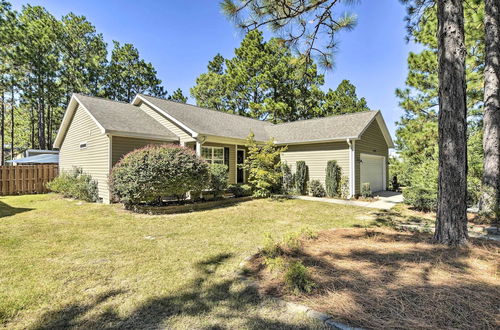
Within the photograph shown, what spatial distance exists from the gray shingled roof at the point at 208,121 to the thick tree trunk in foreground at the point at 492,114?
9910mm

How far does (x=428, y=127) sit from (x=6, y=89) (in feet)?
110

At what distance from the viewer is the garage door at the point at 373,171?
13.4 metres

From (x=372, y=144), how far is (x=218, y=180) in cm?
926

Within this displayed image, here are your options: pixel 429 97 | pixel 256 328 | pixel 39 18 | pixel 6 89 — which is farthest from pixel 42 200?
pixel 39 18

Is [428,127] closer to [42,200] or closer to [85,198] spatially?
[85,198]

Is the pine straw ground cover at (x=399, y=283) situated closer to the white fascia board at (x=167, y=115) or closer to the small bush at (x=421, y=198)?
the small bush at (x=421, y=198)

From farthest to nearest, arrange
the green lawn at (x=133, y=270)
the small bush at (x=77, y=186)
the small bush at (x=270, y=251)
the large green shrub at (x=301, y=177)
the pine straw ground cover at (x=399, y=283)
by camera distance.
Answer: the large green shrub at (x=301, y=177) → the small bush at (x=77, y=186) → the small bush at (x=270, y=251) → the green lawn at (x=133, y=270) → the pine straw ground cover at (x=399, y=283)

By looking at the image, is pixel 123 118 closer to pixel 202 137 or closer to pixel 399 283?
pixel 202 137

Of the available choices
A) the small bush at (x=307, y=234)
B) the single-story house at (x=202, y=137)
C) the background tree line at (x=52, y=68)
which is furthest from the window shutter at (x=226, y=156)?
the background tree line at (x=52, y=68)

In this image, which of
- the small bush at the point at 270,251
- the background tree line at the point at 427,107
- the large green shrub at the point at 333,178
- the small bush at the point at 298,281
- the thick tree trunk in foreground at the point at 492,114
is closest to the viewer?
the small bush at the point at 298,281

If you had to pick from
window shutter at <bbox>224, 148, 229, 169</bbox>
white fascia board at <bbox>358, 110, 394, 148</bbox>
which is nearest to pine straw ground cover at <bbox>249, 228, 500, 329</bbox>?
window shutter at <bbox>224, 148, 229, 169</bbox>

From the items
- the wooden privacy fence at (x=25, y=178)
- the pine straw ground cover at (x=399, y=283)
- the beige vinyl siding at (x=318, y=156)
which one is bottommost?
the pine straw ground cover at (x=399, y=283)

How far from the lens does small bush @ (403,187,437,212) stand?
868 centimetres

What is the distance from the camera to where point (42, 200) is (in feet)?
37.2
